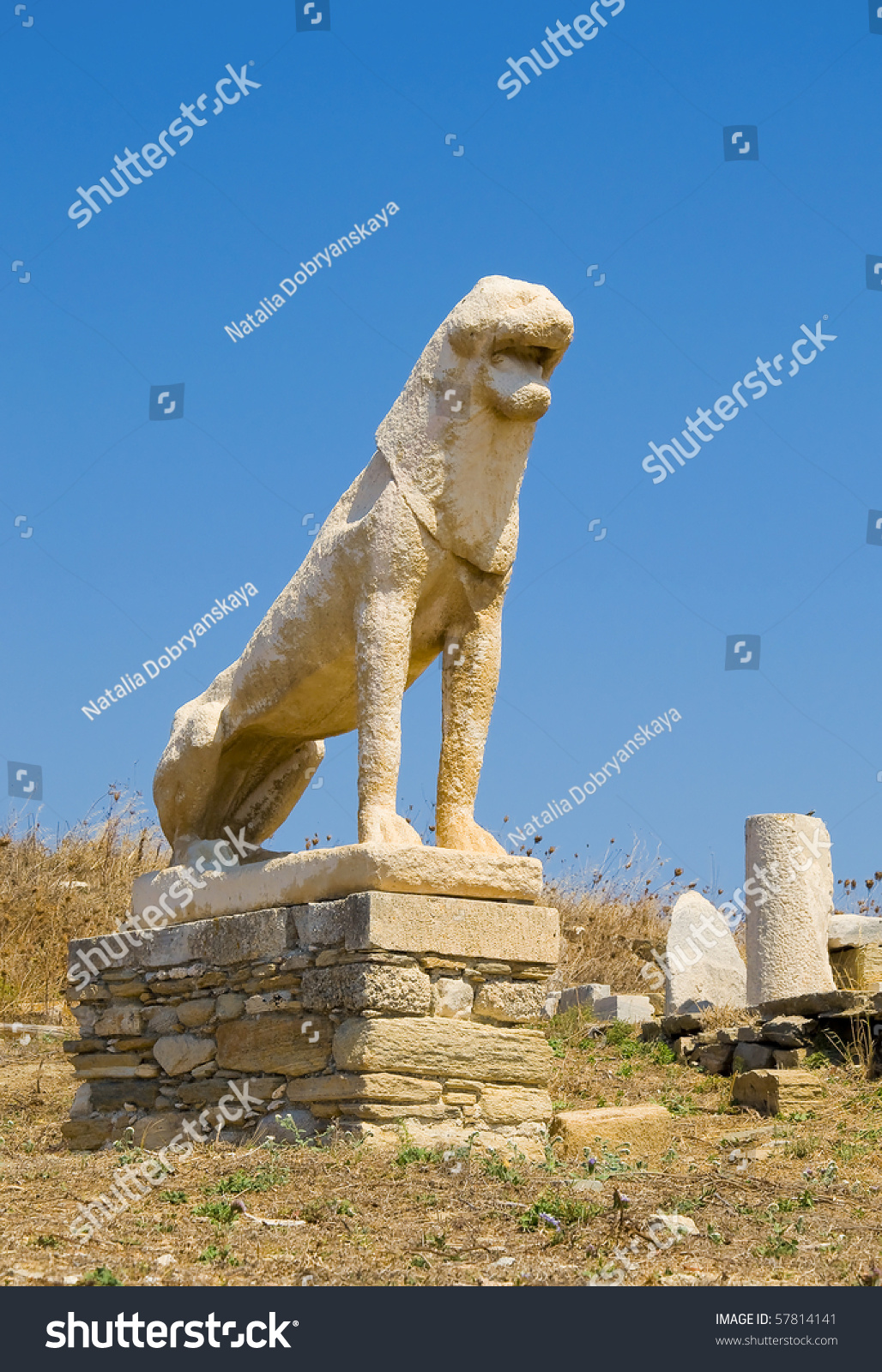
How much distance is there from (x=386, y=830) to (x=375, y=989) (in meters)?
0.68

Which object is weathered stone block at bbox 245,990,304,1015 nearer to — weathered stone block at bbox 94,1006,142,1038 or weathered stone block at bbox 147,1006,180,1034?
weathered stone block at bbox 147,1006,180,1034

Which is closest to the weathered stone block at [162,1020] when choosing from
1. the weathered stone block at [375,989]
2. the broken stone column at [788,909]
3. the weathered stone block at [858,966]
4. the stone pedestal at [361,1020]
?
the stone pedestal at [361,1020]

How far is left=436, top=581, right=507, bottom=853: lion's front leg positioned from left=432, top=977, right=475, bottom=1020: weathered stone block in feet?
2.55

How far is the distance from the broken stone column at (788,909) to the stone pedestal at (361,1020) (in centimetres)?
474

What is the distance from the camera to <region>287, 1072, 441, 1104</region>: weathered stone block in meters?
5.57

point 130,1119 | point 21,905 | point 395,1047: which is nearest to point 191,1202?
point 395,1047

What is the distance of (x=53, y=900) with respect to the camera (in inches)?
504

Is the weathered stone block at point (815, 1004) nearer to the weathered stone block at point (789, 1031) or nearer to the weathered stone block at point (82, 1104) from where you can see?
the weathered stone block at point (789, 1031)

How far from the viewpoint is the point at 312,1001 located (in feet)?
19.5

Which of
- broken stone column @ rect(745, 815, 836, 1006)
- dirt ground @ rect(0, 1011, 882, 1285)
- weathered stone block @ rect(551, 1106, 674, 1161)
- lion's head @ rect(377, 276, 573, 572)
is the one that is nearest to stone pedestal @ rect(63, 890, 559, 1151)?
dirt ground @ rect(0, 1011, 882, 1285)

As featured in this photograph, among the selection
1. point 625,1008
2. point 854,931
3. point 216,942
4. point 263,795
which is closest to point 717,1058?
point 625,1008

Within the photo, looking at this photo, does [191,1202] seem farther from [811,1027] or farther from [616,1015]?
[616,1015]

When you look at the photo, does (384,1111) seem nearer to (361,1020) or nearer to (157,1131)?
(361,1020)
